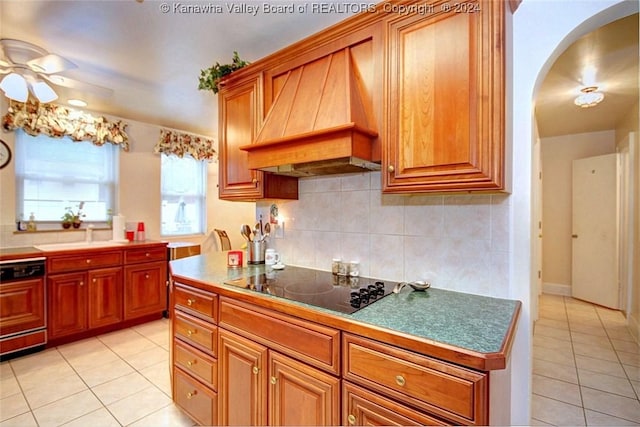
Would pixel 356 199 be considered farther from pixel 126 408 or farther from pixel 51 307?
pixel 51 307

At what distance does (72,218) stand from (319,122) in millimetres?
3461

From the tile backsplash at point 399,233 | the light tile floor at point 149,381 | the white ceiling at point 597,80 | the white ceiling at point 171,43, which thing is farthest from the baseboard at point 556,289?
the tile backsplash at point 399,233

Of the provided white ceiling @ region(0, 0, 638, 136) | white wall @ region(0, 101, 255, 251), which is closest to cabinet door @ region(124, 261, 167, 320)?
white wall @ region(0, 101, 255, 251)

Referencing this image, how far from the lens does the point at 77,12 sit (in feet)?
5.99

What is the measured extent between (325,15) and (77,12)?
156 centimetres

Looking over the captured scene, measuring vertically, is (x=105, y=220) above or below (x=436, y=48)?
below

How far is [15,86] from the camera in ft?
6.79

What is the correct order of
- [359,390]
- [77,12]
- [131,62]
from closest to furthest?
[359,390] < [77,12] < [131,62]

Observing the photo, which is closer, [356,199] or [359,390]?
[359,390]

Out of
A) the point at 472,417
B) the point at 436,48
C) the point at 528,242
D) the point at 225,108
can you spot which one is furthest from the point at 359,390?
the point at 225,108

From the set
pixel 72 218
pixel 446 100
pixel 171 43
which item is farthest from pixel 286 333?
pixel 72 218

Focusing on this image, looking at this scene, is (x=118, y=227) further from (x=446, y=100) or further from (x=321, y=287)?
(x=446, y=100)

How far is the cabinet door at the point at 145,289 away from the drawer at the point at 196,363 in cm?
185

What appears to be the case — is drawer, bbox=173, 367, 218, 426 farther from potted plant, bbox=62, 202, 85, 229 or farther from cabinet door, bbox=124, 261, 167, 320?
potted plant, bbox=62, 202, 85, 229
